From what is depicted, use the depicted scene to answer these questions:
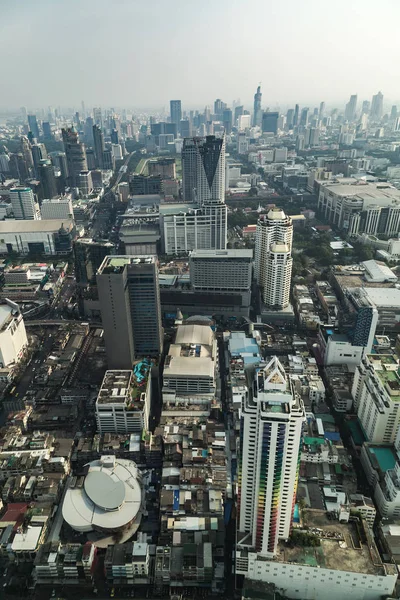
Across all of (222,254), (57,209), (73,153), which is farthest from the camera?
(73,153)

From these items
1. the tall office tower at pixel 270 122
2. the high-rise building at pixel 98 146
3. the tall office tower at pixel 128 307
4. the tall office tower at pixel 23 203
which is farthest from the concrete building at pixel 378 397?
the tall office tower at pixel 270 122

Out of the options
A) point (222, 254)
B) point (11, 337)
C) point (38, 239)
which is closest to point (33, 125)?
point (38, 239)

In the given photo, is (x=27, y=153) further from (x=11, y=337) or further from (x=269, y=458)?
(x=269, y=458)

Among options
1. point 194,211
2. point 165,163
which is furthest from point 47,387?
point 165,163

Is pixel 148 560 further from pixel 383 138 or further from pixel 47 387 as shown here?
pixel 383 138

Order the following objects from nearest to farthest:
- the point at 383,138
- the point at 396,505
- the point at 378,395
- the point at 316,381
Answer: the point at 396,505
the point at 378,395
the point at 316,381
the point at 383,138
